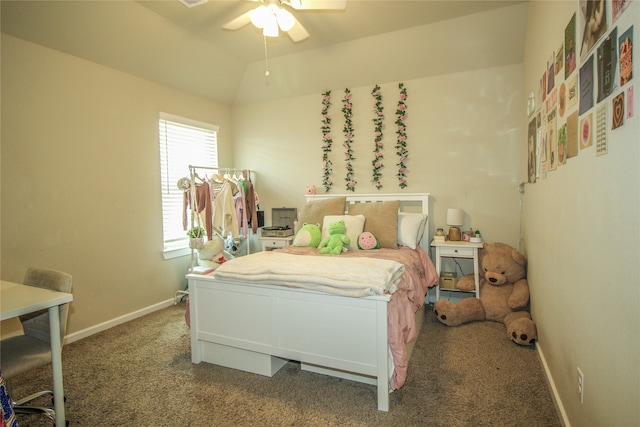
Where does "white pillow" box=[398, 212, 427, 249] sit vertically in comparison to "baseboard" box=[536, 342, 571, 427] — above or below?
above

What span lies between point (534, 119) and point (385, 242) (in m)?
1.52

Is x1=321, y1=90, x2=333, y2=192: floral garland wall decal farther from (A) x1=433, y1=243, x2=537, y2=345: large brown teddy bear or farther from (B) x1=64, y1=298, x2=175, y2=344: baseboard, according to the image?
(B) x1=64, y1=298, x2=175, y2=344: baseboard

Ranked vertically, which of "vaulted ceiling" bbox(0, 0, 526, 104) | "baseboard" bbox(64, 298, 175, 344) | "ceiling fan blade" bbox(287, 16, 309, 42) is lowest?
"baseboard" bbox(64, 298, 175, 344)

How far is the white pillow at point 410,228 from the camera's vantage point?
309cm

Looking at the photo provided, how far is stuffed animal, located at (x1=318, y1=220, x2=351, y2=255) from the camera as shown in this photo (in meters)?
2.86

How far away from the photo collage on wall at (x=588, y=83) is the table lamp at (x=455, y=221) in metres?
1.20

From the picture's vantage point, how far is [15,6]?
231 centimetres

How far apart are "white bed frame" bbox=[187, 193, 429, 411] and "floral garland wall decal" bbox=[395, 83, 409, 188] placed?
2.21 m

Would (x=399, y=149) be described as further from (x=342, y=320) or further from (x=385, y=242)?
(x=342, y=320)

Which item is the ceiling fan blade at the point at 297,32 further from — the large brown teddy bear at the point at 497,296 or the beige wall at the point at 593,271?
the large brown teddy bear at the point at 497,296

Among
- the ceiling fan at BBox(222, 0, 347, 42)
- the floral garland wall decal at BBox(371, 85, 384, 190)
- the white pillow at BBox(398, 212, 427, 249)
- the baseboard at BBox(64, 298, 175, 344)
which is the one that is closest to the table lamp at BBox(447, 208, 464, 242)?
the white pillow at BBox(398, 212, 427, 249)

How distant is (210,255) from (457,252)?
8.87 feet

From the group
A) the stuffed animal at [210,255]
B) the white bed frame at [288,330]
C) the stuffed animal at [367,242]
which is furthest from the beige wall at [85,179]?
the stuffed animal at [367,242]

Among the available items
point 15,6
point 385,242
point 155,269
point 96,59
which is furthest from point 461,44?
point 155,269
